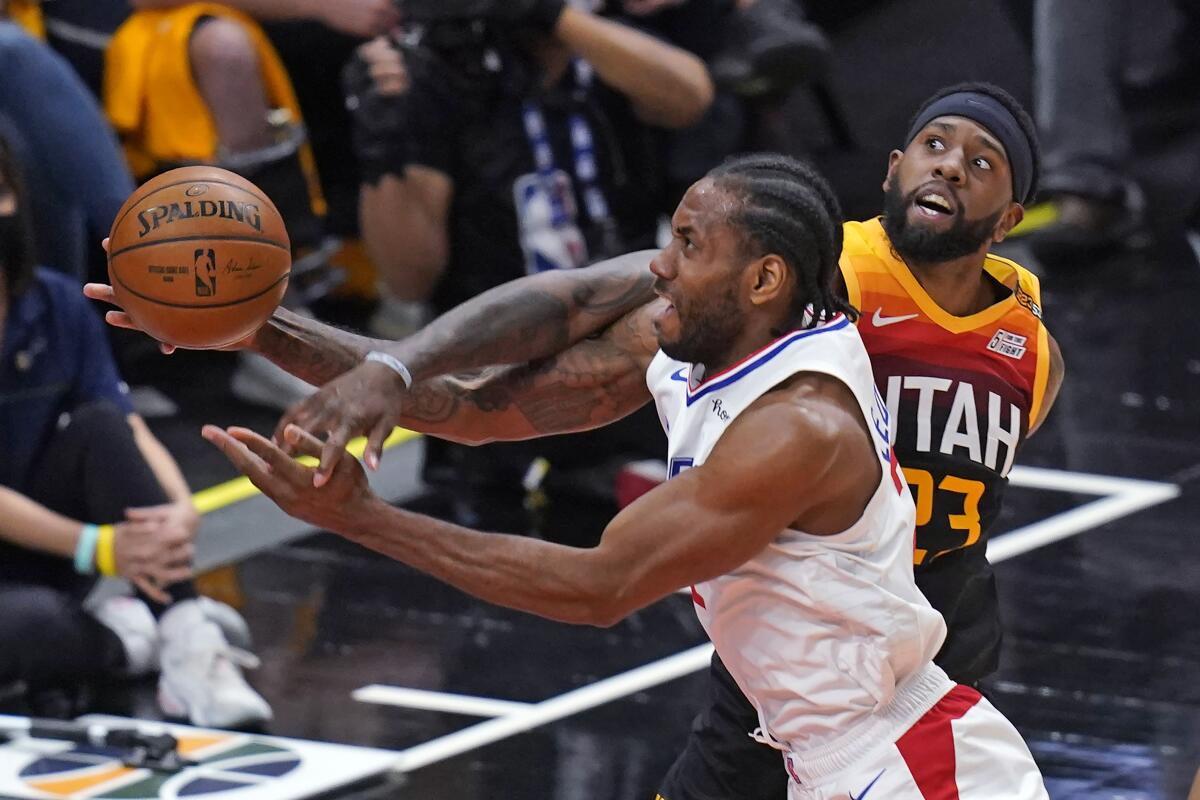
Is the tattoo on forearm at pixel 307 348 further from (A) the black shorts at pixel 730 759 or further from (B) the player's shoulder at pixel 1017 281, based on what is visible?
(B) the player's shoulder at pixel 1017 281

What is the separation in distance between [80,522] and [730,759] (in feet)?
7.98

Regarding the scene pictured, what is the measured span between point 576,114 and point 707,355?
3.58 metres

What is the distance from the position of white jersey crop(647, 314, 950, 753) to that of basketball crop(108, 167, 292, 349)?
0.75 m

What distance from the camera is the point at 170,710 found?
5.49 metres

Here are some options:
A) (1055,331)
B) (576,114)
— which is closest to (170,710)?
(576,114)

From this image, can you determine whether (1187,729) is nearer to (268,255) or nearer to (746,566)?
(746,566)

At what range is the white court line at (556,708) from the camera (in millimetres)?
5219

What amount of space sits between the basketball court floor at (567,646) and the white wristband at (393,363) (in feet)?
5.61

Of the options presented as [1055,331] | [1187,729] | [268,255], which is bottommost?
[1187,729]

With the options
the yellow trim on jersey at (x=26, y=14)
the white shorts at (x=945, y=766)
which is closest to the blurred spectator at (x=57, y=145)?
the yellow trim on jersey at (x=26, y=14)

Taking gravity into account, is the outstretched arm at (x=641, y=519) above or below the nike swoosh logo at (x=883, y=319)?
below

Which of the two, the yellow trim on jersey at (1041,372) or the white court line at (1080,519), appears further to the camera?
the white court line at (1080,519)

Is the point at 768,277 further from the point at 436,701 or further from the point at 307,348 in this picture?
the point at 436,701

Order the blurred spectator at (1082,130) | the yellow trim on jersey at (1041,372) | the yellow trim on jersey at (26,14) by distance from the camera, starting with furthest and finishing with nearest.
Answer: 1. the blurred spectator at (1082,130)
2. the yellow trim on jersey at (26,14)
3. the yellow trim on jersey at (1041,372)
